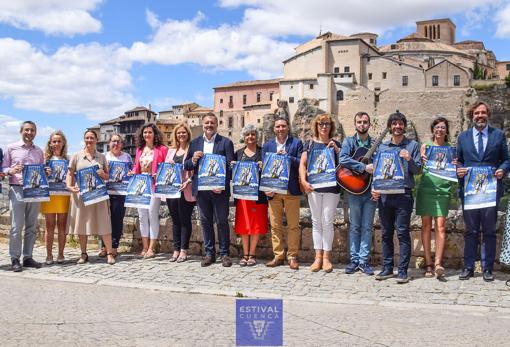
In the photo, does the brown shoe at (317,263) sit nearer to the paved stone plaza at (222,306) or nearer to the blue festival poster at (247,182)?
the paved stone plaza at (222,306)

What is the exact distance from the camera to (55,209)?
26.9 feet

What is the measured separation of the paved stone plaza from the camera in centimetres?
440

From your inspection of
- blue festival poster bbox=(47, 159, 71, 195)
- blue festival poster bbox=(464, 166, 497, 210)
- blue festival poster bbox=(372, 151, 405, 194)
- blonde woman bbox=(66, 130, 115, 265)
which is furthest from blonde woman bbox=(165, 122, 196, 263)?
blue festival poster bbox=(464, 166, 497, 210)

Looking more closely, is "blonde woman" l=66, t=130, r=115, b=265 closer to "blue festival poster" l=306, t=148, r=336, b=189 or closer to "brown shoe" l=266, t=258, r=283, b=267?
"brown shoe" l=266, t=258, r=283, b=267

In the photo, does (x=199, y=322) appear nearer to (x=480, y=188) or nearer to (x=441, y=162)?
(x=441, y=162)

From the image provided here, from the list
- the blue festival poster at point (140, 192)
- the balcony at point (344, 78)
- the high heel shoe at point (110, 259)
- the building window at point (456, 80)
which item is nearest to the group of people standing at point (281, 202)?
the high heel shoe at point (110, 259)

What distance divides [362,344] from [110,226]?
5.13 meters

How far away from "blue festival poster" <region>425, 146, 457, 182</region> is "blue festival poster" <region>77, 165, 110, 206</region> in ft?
16.1

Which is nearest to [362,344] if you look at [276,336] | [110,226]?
[276,336]

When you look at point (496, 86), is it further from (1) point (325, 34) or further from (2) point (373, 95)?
(1) point (325, 34)

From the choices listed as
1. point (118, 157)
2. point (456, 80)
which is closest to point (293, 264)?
point (118, 157)

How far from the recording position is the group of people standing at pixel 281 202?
6.84 m

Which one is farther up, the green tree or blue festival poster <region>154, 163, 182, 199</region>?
the green tree

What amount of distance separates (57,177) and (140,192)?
1316 mm
